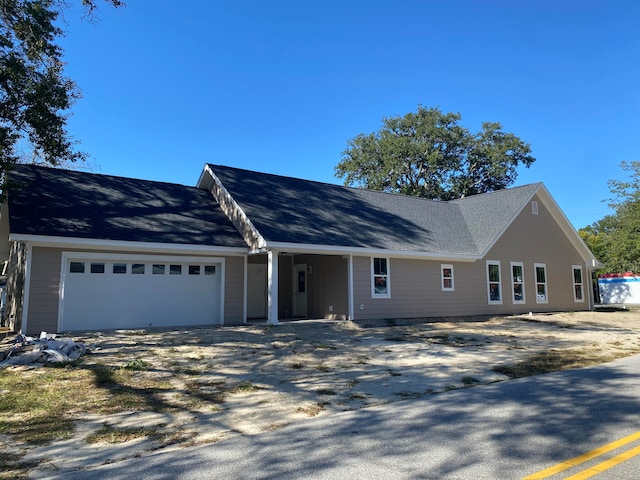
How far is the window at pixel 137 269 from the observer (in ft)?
46.1

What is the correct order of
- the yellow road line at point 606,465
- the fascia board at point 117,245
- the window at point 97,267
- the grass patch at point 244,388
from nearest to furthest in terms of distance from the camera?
the yellow road line at point 606,465, the grass patch at point 244,388, the fascia board at point 117,245, the window at point 97,267

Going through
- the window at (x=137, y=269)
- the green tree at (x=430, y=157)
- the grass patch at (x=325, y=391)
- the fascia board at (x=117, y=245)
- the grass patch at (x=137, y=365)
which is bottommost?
the grass patch at (x=325, y=391)

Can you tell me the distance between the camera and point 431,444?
4.62 m

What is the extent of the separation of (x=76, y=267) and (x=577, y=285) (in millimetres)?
22427

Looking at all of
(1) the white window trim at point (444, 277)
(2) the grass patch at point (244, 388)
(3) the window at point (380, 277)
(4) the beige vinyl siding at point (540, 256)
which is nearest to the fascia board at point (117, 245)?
(3) the window at point (380, 277)

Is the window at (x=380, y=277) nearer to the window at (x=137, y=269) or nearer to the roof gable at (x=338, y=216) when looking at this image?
the roof gable at (x=338, y=216)

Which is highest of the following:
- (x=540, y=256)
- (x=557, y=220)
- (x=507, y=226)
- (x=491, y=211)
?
(x=491, y=211)

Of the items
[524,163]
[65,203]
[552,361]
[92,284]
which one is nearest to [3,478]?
[552,361]

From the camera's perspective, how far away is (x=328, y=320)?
16188 mm

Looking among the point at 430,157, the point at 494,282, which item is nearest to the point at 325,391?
the point at 494,282

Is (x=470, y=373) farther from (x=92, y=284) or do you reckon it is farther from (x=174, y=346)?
(x=92, y=284)

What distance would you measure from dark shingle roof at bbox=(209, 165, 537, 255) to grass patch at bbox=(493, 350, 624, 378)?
23.2 feet

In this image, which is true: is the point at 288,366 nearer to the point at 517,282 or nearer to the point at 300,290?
the point at 300,290

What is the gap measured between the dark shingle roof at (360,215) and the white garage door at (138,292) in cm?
265
